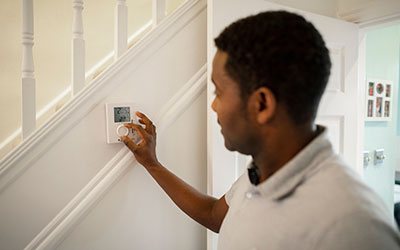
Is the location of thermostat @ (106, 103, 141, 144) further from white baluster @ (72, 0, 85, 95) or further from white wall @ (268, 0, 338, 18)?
white wall @ (268, 0, 338, 18)

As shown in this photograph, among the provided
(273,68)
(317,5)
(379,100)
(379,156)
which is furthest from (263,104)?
(379,100)

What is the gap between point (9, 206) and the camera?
99 cm

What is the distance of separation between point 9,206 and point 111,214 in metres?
0.35

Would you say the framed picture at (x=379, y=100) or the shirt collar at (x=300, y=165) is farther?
the framed picture at (x=379, y=100)

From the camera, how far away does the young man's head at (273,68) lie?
620 mm

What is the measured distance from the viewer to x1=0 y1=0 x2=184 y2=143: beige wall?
191 cm

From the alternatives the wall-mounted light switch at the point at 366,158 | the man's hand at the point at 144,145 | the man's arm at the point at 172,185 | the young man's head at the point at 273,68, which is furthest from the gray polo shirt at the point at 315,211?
the wall-mounted light switch at the point at 366,158

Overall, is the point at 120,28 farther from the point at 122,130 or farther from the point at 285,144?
the point at 285,144

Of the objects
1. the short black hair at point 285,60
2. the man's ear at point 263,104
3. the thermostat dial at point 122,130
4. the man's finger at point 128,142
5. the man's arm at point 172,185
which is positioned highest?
the short black hair at point 285,60

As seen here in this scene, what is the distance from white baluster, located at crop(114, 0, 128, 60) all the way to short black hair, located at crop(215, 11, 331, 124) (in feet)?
2.08

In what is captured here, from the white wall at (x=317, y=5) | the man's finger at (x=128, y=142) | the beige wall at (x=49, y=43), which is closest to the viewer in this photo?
the man's finger at (x=128, y=142)

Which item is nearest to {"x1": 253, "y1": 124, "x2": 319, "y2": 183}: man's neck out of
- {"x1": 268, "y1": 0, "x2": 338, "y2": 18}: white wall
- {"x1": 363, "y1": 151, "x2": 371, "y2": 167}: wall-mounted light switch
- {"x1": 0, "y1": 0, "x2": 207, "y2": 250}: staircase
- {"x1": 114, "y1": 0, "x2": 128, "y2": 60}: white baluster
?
{"x1": 0, "y1": 0, "x2": 207, "y2": 250}: staircase

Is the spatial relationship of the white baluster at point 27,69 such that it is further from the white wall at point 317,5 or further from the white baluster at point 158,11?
the white wall at point 317,5

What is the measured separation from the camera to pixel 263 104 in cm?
67
